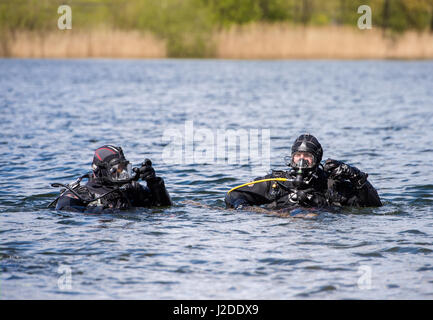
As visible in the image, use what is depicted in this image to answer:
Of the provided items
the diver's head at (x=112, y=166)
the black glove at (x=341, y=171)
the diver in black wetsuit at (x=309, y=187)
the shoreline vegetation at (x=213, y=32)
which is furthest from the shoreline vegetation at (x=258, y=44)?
the diver's head at (x=112, y=166)

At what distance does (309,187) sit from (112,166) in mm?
2618

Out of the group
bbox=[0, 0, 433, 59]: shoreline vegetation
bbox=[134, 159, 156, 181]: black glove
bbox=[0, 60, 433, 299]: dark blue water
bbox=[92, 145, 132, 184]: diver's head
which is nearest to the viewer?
bbox=[0, 60, 433, 299]: dark blue water

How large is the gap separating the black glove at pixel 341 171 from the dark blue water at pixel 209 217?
509 millimetres

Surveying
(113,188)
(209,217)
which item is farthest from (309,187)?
(113,188)

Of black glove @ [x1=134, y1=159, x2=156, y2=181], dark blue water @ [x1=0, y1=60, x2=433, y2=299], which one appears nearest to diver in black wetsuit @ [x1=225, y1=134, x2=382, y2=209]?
dark blue water @ [x1=0, y1=60, x2=433, y2=299]

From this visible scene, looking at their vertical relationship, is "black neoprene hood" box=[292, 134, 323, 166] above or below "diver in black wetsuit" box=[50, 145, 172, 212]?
above

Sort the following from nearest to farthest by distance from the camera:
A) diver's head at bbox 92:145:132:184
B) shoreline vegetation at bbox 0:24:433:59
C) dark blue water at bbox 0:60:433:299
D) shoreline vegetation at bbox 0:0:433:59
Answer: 1. dark blue water at bbox 0:60:433:299
2. diver's head at bbox 92:145:132:184
3. shoreline vegetation at bbox 0:24:433:59
4. shoreline vegetation at bbox 0:0:433:59

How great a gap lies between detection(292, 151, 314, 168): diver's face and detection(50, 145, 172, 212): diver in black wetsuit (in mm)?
1844

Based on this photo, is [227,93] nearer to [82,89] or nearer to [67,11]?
[82,89]

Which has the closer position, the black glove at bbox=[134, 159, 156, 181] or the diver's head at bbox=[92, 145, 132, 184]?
the black glove at bbox=[134, 159, 156, 181]

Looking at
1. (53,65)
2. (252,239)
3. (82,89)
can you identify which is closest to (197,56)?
(53,65)

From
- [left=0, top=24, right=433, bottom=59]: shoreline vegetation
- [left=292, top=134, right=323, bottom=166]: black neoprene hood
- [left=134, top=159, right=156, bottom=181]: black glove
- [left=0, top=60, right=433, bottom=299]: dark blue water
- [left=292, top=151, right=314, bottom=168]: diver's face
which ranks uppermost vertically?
[left=0, top=24, right=433, bottom=59]: shoreline vegetation

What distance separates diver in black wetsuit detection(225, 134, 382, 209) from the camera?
9750 millimetres

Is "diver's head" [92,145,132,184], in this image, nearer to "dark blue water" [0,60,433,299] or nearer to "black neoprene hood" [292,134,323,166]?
"dark blue water" [0,60,433,299]
